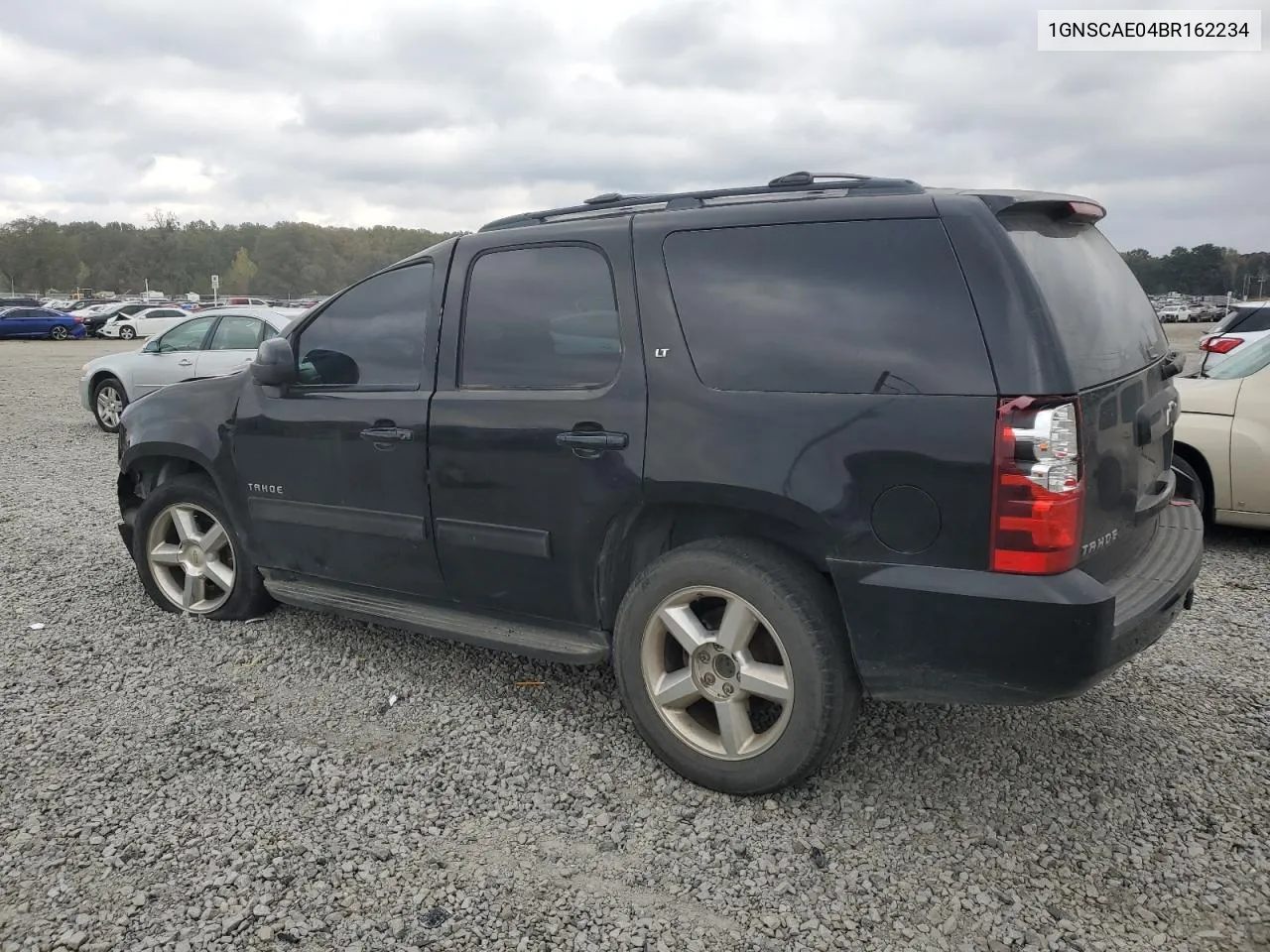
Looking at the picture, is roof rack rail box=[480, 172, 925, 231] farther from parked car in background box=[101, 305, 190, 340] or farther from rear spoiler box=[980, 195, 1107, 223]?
parked car in background box=[101, 305, 190, 340]

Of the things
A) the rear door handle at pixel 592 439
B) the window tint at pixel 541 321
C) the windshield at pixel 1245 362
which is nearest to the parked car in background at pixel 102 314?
the window tint at pixel 541 321

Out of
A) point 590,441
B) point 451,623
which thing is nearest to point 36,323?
point 451,623

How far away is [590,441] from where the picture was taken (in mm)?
3314

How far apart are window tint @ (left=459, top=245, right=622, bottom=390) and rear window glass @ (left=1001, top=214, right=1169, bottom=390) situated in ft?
4.39

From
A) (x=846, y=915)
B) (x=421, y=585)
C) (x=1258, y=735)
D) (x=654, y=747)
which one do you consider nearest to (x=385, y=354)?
(x=421, y=585)

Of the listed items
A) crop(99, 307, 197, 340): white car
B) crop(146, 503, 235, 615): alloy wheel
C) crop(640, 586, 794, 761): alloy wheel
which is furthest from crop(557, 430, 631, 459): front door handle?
crop(99, 307, 197, 340): white car

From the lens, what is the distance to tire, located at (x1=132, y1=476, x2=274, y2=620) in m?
4.69

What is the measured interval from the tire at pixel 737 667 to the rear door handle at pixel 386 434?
3.75ft

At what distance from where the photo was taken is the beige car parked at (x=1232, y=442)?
5844 millimetres

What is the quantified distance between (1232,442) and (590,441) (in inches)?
179

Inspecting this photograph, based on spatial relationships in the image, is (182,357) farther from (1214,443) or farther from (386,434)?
(1214,443)

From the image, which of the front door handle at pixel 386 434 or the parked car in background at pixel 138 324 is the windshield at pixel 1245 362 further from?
the parked car in background at pixel 138 324

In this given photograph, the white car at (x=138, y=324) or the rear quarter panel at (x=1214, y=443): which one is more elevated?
the white car at (x=138, y=324)

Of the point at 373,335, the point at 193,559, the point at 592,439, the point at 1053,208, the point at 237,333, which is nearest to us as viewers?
the point at 1053,208
